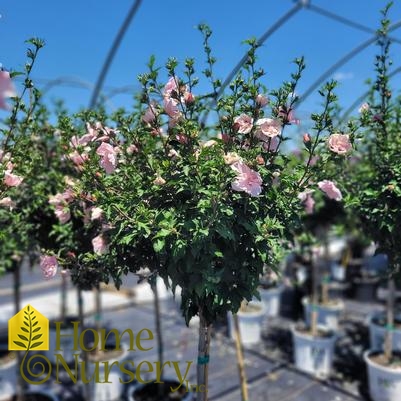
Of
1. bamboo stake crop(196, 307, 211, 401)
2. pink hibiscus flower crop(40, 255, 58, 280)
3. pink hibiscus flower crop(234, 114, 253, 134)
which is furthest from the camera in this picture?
bamboo stake crop(196, 307, 211, 401)

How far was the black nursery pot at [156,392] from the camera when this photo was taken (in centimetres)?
391

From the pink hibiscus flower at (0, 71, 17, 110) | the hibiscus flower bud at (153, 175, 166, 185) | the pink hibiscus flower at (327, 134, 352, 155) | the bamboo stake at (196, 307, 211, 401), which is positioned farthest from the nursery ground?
the pink hibiscus flower at (0, 71, 17, 110)

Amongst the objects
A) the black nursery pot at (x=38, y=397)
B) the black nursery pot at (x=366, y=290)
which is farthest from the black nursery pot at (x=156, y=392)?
the black nursery pot at (x=366, y=290)

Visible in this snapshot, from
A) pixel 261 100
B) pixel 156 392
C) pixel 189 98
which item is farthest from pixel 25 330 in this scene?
pixel 261 100

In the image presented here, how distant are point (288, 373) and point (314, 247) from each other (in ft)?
5.41

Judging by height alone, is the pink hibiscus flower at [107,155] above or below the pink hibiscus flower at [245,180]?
above

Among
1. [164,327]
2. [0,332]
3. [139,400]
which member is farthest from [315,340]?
[0,332]

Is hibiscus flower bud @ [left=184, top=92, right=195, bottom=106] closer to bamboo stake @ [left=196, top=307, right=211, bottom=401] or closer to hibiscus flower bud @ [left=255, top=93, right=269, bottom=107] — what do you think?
hibiscus flower bud @ [left=255, top=93, right=269, bottom=107]

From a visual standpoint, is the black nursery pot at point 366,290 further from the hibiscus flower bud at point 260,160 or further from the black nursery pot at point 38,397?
the hibiscus flower bud at point 260,160

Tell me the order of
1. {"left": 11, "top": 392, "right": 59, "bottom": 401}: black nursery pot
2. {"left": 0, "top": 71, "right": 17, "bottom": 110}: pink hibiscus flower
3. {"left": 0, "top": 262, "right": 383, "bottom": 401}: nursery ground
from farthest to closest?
1. {"left": 0, "top": 262, "right": 383, "bottom": 401}: nursery ground
2. {"left": 11, "top": 392, "right": 59, "bottom": 401}: black nursery pot
3. {"left": 0, "top": 71, "right": 17, "bottom": 110}: pink hibiscus flower

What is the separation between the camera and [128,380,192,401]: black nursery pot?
12.8 feet

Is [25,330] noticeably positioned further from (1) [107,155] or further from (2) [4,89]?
(2) [4,89]

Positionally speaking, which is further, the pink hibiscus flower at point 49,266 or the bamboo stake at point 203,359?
the bamboo stake at point 203,359

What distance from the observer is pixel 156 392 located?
4031 millimetres
